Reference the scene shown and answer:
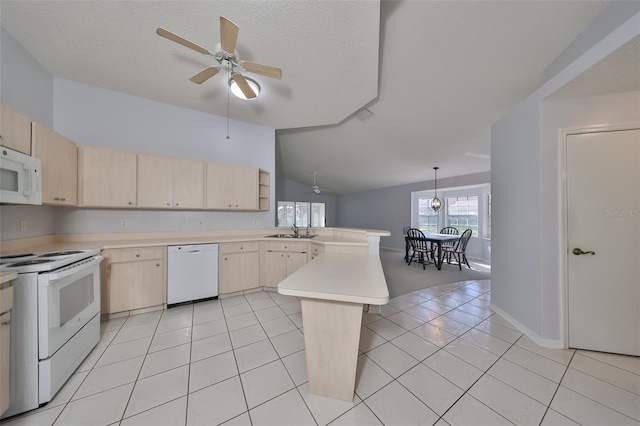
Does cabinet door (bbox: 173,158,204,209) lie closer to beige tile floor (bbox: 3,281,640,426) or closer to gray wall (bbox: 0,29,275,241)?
gray wall (bbox: 0,29,275,241)

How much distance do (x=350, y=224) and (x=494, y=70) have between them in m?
7.71

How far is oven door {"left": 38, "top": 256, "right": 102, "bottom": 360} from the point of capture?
133 centimetres

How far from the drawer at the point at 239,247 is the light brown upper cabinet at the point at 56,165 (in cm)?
162

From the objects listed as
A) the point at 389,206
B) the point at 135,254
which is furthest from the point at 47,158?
the point at 389,206

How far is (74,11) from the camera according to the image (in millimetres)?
1682

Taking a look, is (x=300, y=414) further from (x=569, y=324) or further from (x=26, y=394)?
(x=569, y=324)

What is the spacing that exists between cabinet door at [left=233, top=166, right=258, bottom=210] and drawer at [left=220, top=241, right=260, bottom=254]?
0.60m

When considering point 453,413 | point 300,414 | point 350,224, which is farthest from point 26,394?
point 350,224

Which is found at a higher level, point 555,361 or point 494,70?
point 494,70

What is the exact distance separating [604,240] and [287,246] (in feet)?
11.1

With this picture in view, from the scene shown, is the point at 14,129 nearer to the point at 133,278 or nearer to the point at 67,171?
the point at 67,171

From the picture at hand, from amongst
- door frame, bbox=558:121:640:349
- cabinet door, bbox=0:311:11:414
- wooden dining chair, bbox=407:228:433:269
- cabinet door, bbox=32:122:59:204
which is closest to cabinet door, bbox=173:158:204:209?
cabinet door, bbox=32:122:59:204

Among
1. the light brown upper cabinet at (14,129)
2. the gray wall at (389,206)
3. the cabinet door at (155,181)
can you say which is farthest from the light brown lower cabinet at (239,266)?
the gray wall at (389,206)

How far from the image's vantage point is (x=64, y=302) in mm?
1500
